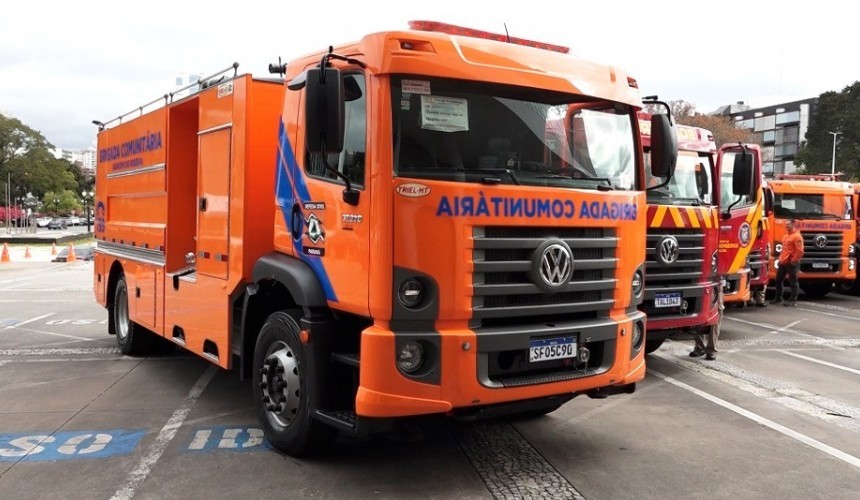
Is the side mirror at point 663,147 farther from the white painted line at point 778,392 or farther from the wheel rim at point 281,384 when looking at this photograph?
the wheel rim at point 281,384

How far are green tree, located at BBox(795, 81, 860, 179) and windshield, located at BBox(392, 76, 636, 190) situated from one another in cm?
6788

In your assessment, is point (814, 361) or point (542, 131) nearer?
A: point (542, 131)

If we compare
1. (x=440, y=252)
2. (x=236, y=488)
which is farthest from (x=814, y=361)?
(x=236, y=488)

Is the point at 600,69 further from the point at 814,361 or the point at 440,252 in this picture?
the point at 814,361

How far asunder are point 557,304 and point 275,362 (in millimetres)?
1994

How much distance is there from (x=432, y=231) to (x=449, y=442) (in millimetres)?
1991

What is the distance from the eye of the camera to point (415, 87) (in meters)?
4.02

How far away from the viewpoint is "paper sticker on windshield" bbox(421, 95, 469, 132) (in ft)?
13.2

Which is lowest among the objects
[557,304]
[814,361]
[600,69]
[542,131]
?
[814,361]

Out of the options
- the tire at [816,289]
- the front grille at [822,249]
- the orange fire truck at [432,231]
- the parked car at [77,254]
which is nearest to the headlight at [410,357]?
the orange fire truck at [432,231]

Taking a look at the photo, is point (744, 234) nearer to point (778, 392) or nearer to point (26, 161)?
point (778, 392)

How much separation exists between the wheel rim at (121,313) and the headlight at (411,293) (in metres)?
5.68

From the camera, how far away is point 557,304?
430cm

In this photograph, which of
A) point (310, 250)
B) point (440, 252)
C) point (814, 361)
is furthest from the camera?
point (814, 361)
